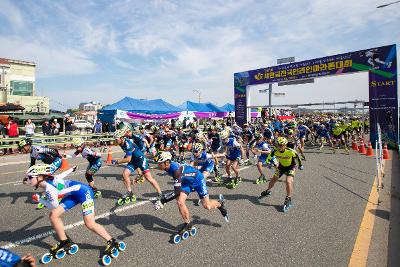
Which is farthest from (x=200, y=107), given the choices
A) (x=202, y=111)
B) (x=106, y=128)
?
(x=106, y=128)

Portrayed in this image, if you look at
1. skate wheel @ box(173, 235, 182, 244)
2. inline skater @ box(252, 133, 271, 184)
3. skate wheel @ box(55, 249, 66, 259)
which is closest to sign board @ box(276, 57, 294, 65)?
inline skater @ box(252, 133, 271, 184)

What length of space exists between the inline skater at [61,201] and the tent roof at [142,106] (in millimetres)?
20308

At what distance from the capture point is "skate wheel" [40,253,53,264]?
444 cm

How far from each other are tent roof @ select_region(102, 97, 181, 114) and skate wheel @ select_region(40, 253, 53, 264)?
2072 centimetres

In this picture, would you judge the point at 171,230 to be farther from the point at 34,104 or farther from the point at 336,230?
the point at 34,104

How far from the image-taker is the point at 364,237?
534cm

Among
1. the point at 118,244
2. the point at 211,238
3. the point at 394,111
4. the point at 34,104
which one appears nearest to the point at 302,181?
the point at 211,238

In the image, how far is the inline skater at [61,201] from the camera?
179 inches

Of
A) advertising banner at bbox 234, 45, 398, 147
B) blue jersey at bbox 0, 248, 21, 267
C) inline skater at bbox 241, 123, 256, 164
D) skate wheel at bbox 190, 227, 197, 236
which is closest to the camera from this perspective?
blue jersey at bbox 0, 248, 21, 267

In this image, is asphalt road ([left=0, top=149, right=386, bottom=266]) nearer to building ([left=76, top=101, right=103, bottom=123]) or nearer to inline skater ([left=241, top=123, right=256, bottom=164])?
inline skater ([left=241, top=123, right=256, bottom=164])

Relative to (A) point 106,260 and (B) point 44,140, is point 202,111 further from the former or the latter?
(A) point 106,260

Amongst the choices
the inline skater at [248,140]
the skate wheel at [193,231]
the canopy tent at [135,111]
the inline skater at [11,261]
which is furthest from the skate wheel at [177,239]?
the canopy tent at [135,111]

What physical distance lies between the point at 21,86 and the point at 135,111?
32.9m

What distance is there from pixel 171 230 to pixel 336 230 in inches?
132
